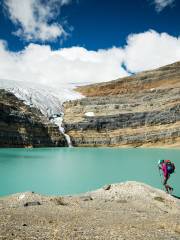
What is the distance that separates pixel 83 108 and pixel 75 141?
38.1 feet

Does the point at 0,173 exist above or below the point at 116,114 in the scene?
below

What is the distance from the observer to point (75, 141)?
80.2 m

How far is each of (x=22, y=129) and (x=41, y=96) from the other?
32.9 m

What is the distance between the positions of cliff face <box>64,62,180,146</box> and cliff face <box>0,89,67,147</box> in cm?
549

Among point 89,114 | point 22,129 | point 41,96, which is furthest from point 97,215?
point 41,96

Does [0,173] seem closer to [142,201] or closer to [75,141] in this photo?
[142,201]

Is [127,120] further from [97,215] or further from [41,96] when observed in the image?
[97,215]

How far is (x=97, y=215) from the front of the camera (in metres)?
12.3

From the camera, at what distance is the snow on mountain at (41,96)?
96500mm

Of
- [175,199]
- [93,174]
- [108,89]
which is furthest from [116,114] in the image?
[175,199]

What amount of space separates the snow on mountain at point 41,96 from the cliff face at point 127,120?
480 centimetres

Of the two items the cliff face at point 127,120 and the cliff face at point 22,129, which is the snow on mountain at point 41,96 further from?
the cliff face at point 22,129

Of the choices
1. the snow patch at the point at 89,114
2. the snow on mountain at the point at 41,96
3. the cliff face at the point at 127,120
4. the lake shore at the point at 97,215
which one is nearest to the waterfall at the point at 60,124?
the cliff face at the point at 127,120

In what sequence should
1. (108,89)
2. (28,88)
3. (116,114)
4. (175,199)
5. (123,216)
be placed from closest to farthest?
1. (123,216)
2. (175,199)
3. (116,114)
4. (28,88)
5. (108,89)
